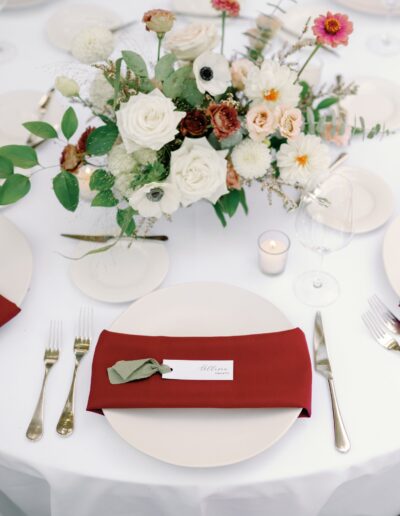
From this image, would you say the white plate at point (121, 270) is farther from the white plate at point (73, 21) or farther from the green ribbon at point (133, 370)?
the white plate at point (73, 21)

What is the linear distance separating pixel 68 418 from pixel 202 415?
0.27 metres

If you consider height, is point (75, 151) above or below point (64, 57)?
above

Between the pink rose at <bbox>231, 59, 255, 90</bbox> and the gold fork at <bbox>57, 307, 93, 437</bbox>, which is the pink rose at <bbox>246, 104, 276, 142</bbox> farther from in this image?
the gold fork at <bbox>57, 307, 93, 437</bbox>

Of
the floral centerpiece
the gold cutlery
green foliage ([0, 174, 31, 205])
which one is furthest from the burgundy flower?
green foliage ([0, 174, 31, 205])

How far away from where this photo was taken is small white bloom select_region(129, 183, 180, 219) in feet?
3.99

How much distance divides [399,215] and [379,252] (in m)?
0.12

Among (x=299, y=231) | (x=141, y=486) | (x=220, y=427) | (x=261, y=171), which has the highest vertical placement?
(x=261, y=171)

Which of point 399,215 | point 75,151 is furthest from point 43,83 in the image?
point 399,215

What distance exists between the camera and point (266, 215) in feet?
5.05

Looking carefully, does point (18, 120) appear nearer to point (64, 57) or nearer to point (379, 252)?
point (64, 57)

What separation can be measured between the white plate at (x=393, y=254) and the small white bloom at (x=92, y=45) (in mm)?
804

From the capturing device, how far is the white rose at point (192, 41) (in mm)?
1244

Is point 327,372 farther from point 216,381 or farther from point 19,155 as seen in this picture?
point 19,155

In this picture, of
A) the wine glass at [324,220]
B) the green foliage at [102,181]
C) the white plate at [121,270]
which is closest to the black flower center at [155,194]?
A: the green foliage at [102,181]
